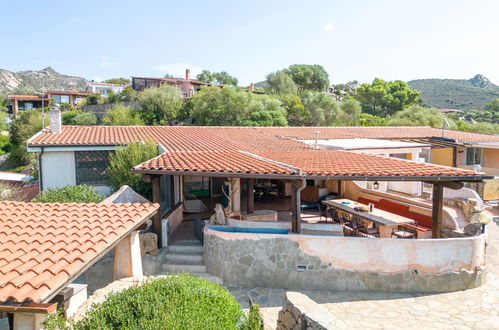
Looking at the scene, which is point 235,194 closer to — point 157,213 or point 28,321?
point 157,213

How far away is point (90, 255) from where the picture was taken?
247 inches

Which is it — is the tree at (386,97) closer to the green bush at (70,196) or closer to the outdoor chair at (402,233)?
the outdoor chair at (402,233)

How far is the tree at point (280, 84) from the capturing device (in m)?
63.9

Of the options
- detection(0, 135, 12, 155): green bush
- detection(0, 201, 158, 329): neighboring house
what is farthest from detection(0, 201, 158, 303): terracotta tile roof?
detection(0, 135, 12, 155): green bush

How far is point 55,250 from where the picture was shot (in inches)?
251

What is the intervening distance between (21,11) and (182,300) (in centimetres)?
2702

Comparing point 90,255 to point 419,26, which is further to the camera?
point 419,26

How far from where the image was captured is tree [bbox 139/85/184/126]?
46.6 m

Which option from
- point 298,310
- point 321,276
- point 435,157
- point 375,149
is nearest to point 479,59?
point 435,157

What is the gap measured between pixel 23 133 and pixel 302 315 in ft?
167

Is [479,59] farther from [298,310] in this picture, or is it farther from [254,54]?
[298,310]

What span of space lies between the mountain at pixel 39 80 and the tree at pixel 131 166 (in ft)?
407

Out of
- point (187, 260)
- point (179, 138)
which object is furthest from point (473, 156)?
point (187, 260)

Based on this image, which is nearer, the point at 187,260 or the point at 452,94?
the point at 187,260
